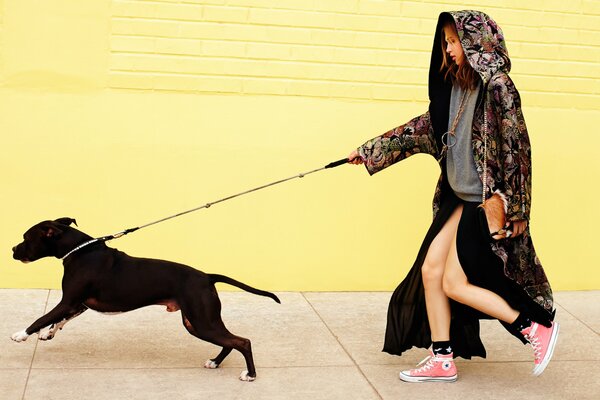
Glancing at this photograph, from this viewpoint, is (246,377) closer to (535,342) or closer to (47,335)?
(47,335)

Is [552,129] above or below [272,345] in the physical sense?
above

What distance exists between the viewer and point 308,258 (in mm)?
6887

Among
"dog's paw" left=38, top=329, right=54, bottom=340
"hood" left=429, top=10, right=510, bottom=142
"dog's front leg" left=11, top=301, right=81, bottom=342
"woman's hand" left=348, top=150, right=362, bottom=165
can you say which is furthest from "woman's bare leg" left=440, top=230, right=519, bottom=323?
"dog's paw" left=38, top=329, right=54, bottom=340

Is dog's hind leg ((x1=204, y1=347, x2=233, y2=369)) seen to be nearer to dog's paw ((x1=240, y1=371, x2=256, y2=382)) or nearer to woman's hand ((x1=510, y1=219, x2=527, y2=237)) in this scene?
dog's paw ((x1=240, y1=371, x2=256, y2=382))

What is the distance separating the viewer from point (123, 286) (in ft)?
16.8

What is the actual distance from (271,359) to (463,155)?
146cm

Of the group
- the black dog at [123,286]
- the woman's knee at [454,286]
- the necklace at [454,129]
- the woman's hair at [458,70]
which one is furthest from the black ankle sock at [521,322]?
the black dog at [123,286]

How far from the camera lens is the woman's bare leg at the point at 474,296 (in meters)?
5.07

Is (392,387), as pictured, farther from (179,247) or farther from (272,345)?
(179,247)

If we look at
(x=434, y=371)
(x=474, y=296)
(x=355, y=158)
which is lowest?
(x=434, y=371)

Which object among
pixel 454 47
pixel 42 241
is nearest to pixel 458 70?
pixel 454 47

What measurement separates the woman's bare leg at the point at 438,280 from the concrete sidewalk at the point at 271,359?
288 mm

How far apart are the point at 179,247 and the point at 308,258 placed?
844 millimetres

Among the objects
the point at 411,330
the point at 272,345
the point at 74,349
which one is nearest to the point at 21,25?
the point at 74,349
